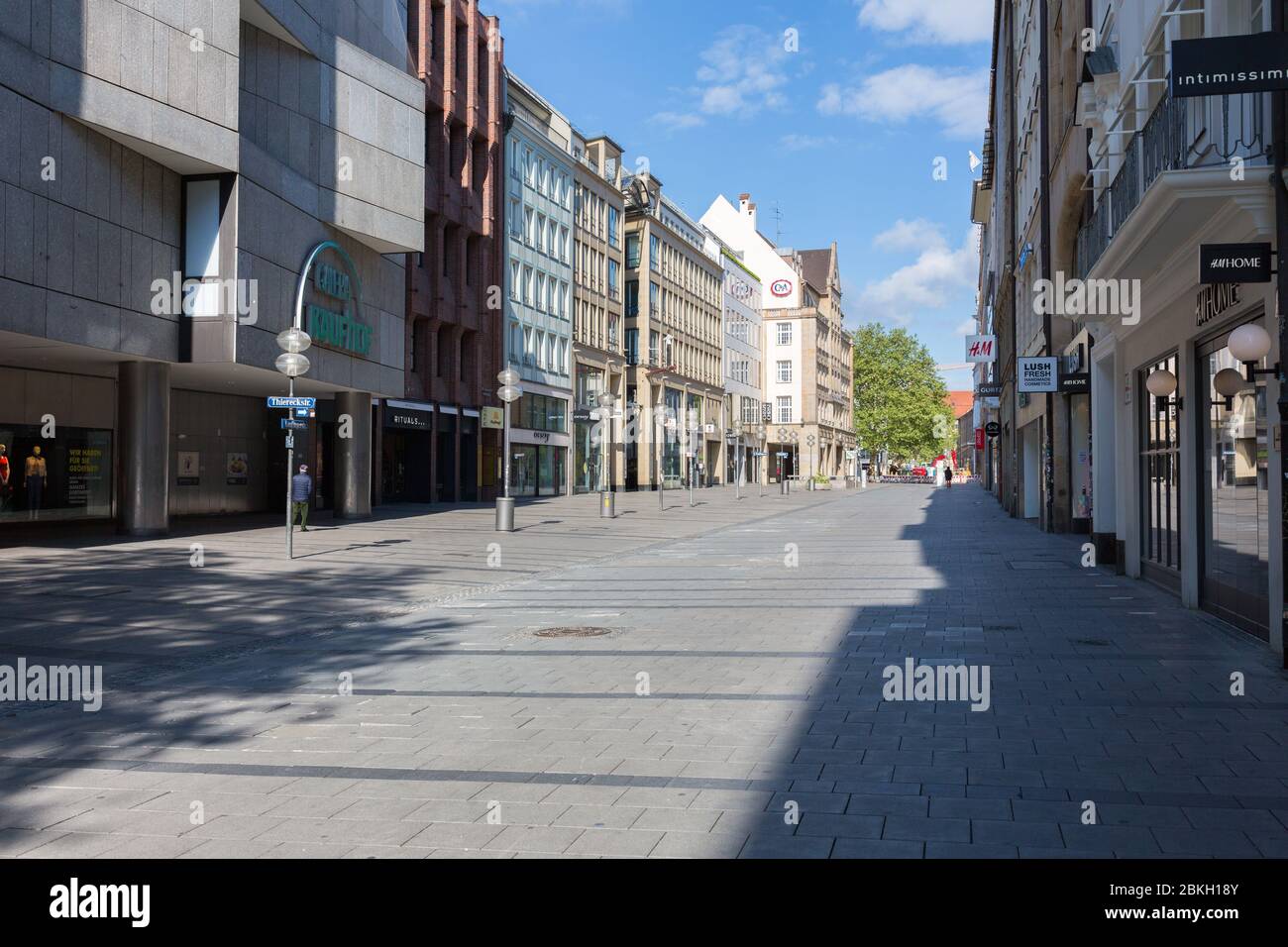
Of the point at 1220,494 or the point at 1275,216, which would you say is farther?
the point at 1220,494

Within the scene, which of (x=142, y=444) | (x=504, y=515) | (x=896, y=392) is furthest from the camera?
(x=896, y=392)

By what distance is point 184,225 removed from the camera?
21.9 m

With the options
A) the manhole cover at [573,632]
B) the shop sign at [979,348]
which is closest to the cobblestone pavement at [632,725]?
the manhole cover at [573,632]

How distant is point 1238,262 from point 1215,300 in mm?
2534

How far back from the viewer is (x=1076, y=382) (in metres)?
20.9

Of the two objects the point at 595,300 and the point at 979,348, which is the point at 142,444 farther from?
the point at 595,300

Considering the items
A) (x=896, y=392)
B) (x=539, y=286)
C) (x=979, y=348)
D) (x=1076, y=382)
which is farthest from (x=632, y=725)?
(x=896, y=392)

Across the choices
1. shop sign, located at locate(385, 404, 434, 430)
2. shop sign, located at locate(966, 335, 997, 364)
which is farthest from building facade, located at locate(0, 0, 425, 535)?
shop sign, located at locate(966, 335, 997, 364)

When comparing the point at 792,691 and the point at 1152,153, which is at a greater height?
the point at 1152,153

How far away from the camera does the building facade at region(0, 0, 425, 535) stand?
18.1m
